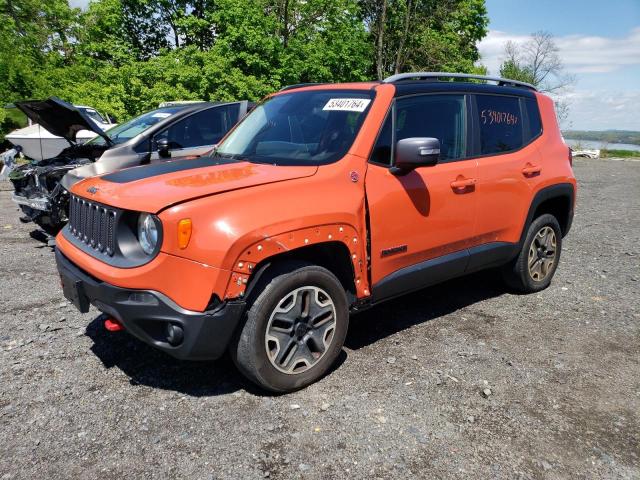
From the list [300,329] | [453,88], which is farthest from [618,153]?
[300,329]

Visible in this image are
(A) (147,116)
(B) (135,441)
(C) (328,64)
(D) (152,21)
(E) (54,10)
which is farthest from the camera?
(D) (152,21)

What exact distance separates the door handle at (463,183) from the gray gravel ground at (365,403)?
1183mm

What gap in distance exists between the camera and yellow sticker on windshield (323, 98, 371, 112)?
350 centimetres

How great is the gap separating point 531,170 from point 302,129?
2.15 meters

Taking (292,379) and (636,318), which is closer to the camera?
(292,379)

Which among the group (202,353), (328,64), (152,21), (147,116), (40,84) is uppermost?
(152,21)

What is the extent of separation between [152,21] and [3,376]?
2889cm

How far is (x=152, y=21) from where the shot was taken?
2820 centimetres

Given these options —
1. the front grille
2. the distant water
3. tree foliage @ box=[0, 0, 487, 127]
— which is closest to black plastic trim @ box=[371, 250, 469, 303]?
the front grille

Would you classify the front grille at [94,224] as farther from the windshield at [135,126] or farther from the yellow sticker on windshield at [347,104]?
the windshield at [135,126]

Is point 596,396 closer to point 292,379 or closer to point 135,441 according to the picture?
point 292,379

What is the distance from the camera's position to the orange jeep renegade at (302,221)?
2689mm

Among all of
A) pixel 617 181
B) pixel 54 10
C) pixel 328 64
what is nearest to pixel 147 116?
pixel 617 181

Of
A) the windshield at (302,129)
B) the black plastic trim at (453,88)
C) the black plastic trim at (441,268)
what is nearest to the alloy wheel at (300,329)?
the black plastic trim at (441,268)
